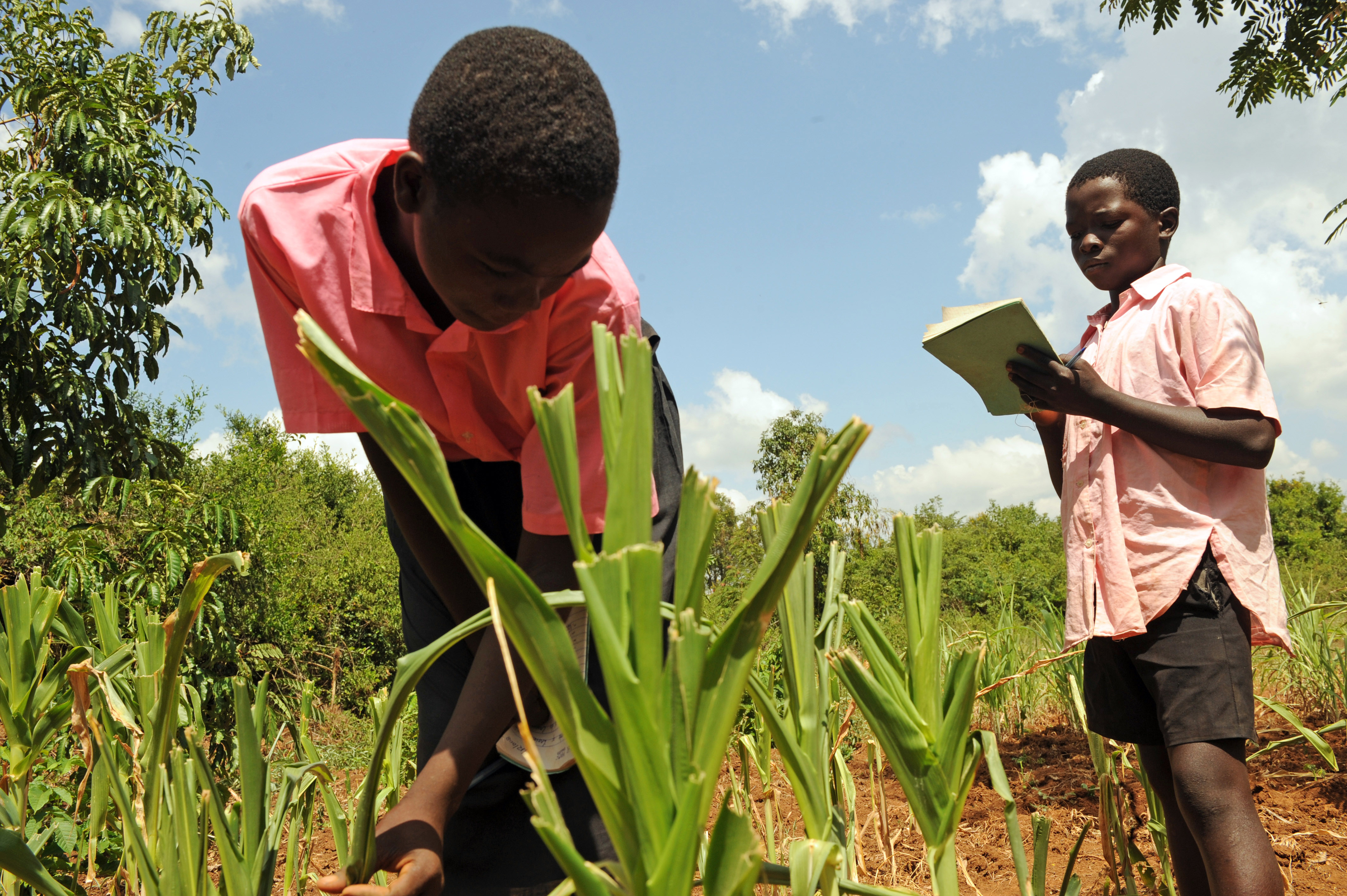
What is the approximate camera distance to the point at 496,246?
0.90 metres

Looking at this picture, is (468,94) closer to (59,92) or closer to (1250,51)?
(59,92)

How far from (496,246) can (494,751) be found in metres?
0.91

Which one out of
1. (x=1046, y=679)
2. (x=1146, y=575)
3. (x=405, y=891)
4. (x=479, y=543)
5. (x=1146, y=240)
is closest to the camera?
(x=479, y=543)

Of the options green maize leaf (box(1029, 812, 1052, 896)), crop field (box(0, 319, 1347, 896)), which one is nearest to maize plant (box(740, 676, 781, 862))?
crop field (box(0, 319, 1347, 896))

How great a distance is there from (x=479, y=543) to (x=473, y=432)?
865 millimetres

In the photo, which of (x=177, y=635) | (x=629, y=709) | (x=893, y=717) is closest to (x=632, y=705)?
(x=629, y=709)

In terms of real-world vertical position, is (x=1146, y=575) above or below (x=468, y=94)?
below

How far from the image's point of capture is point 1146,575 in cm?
152

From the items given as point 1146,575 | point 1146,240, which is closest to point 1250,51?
point 1146,240

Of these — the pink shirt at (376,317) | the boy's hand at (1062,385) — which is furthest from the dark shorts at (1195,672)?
the pink shirt at (376,317)

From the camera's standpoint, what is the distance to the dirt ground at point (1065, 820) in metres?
2.42

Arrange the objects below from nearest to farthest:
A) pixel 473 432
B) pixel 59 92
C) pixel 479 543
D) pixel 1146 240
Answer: pixel 479 543 → pixel 473 432 → pixel 1146 240 → pixel 59 92

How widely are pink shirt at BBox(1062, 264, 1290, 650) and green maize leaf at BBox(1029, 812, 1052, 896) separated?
789mm

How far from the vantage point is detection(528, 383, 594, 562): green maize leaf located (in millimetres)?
455
